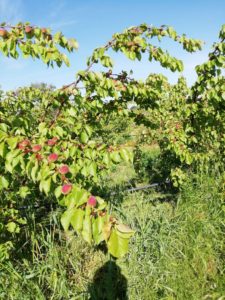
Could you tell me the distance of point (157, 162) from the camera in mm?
9242

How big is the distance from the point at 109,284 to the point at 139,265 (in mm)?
362

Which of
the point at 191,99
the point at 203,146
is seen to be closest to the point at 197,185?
the point at 203,146

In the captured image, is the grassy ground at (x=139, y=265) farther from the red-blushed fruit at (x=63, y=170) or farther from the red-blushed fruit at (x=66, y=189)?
the red-blushed fruit at (x=66, y=189)

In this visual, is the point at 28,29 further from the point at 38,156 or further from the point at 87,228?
the point at 87,228

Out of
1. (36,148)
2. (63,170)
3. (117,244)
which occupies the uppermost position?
(36,148)

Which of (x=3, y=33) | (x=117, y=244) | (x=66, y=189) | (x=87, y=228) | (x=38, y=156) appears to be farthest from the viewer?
(x=3, y=33)

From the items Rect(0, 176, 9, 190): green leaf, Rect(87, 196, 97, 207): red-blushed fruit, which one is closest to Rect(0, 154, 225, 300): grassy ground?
Rect(0, 176, 9, 190): green leaf

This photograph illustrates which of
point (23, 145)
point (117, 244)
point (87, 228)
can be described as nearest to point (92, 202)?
point (87, 228)

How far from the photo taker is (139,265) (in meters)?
3.69

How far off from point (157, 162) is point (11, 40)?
6850 millimetres

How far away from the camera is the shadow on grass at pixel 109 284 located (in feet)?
11.7

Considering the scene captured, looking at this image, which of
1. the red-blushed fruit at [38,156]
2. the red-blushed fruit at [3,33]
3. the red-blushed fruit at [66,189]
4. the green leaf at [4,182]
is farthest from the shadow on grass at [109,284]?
the red-blushed fruit at [3,33]

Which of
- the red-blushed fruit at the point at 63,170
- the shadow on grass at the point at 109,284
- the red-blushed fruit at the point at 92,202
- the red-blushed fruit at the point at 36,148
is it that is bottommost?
the shadow on grass at the point at 109,284

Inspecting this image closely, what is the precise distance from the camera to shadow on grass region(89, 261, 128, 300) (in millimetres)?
3562
